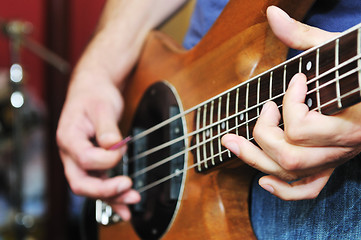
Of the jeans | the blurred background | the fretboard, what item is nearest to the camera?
the fretboard

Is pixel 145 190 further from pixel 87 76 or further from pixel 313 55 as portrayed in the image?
pixel 313 55

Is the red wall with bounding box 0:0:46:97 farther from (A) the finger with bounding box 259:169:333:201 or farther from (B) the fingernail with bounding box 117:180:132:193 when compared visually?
(A) the finger with bounding box 259:169:333:201

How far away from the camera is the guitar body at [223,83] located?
1.99 ft

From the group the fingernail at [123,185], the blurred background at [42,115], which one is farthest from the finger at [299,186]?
the blurred background at [42,115]

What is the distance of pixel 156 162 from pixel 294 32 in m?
0.42

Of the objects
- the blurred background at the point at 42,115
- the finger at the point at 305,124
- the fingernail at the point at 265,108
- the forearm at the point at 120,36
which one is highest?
the blurred background at the point at 42,115

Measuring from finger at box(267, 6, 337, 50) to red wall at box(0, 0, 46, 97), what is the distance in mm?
2463

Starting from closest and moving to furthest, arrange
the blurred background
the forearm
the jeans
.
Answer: the jeans, the forearm, the blurred background

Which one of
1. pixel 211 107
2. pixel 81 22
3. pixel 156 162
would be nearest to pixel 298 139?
pixel 211 107

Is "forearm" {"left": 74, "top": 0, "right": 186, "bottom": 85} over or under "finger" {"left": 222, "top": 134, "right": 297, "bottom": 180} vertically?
over

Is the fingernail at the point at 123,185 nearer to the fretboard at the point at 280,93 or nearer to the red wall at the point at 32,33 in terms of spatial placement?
the fretboard at the point at 280,93

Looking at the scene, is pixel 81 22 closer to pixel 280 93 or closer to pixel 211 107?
pixel 211 107

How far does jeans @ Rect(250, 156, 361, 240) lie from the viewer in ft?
1.79

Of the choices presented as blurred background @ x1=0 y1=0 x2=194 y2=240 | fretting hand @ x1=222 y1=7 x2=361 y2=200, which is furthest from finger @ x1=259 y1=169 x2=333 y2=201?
blurred background @ x1=0 y1=0 x2=194 y2=240
